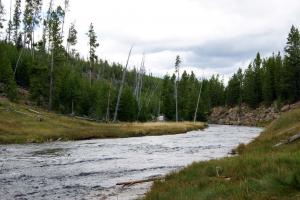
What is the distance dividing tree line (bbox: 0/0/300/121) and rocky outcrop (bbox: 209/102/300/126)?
2461 millimetres

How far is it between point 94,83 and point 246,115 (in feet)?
160

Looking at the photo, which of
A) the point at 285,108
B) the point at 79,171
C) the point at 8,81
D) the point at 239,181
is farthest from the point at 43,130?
the point at 285,108

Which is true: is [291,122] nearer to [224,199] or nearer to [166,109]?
[224,199]

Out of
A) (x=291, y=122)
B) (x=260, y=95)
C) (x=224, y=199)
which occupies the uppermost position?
(x=260, y=95)

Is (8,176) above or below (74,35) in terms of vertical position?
below

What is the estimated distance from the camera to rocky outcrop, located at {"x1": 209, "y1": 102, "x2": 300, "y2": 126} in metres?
111

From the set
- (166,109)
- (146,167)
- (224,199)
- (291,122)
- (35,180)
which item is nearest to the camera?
(224,199)

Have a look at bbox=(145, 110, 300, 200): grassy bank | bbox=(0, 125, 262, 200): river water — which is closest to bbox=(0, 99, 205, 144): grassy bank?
bbox=(0, 125, 262, 200): river water

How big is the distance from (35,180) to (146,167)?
22.9 ft

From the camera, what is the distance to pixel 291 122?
32562 millimetres

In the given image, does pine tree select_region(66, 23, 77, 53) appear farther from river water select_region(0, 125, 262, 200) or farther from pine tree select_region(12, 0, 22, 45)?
river water select_region(0, 125, 262, 200)

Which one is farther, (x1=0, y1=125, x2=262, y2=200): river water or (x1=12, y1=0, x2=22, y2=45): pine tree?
(x1=12, y1=0, x2=22, y2=45): pine tree

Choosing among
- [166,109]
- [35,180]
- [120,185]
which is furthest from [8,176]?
[166,109]

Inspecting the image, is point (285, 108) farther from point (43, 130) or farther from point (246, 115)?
point (43, 130)
